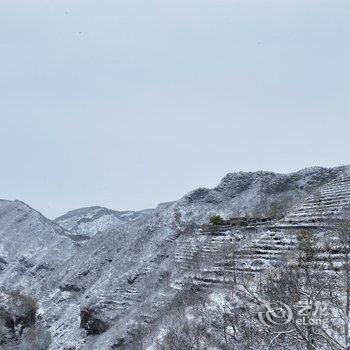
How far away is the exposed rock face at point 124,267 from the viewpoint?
76.6 feet

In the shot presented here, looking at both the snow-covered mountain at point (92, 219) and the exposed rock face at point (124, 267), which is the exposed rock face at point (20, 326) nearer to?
the exposed rock face at point (124, 267)

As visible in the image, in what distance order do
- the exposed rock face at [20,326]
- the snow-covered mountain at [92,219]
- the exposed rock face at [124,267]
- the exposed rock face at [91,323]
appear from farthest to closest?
the snow-covered mountain at [92,219]
the exposed rock face at [20,326]
the exposed rock face at [91,323]
the exposed rock face at [124,267]

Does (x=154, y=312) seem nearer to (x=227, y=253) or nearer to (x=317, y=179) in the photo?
(x=227, y=253)

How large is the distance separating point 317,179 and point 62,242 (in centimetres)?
3334

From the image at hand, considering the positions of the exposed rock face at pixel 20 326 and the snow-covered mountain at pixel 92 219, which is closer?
the exposed rock face at pixel 20 326

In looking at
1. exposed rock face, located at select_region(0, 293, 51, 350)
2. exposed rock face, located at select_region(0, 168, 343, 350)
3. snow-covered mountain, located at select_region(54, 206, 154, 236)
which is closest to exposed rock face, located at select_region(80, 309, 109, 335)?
exposed rock face, located at select_region(0, 168, 343, 350)

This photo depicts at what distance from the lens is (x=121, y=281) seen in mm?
29594

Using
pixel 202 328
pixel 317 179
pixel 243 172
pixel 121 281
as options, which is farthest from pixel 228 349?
pixel 243 172

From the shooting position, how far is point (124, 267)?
1281 inches

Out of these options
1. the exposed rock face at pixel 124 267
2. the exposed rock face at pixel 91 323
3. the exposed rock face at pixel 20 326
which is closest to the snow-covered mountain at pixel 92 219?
the exposed rock face at pixel 124 267

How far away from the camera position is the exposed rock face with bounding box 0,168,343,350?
76.6ft

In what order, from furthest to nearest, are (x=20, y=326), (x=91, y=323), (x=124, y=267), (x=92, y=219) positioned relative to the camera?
(x=92, y=219) → (x=124, y=267) → (x=20, y=326) → (x=91, y=323)

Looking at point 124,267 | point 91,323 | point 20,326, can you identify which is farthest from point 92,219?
point 91,323

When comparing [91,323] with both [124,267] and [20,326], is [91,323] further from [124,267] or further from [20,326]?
[20,326]
